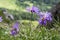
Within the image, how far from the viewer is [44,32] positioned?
7.52ft

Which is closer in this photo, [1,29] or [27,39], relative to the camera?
[27,39]

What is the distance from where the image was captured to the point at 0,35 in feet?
7.69

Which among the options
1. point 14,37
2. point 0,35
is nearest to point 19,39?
point 14,37

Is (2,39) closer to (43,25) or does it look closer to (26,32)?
(26,32)

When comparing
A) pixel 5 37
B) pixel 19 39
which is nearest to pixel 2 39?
pixel 5 37

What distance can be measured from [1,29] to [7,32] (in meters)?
0.06

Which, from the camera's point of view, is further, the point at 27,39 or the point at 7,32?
the point at 7,32

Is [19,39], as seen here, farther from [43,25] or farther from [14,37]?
[43,25]

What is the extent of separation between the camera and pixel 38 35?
225cm

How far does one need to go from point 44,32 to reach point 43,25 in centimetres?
9

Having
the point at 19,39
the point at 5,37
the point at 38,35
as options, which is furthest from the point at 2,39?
the point at 38,35

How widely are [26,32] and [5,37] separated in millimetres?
203

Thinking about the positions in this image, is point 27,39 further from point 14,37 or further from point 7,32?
point 7,32

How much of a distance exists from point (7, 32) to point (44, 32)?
1.22 feet
